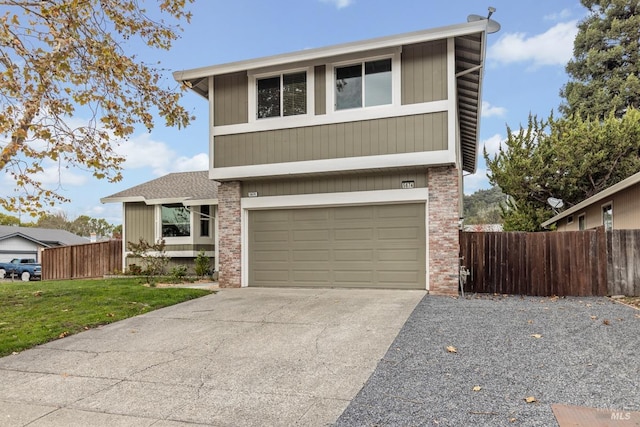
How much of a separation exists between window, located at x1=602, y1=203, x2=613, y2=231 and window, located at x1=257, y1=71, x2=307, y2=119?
1058 centimetres

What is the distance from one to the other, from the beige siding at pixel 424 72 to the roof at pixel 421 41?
391 millimetres

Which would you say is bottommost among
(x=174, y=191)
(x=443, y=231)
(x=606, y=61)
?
(x=443, y=231)

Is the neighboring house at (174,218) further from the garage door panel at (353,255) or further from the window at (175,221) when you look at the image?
the garage door panel at (353,255)

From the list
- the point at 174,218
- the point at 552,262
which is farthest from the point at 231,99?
the point at 552,262

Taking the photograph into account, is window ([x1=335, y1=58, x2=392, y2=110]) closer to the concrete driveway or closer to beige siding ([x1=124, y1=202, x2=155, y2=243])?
the concrete driveway

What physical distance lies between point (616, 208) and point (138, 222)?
17089 mm

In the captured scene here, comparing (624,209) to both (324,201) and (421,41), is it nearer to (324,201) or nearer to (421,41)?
(421,41)

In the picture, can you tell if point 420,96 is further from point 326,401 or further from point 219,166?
point 326,401

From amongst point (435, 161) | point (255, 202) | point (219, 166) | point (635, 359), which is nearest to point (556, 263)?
point (435, 161)

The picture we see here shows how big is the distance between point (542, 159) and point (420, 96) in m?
13.9

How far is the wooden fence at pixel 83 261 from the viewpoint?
1852 cm

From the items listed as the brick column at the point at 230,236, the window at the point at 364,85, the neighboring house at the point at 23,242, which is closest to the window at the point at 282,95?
the window at the point at 364,85

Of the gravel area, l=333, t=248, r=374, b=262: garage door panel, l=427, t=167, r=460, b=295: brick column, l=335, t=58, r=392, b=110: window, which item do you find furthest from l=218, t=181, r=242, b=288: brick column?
the gravel area

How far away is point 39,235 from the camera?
41219 mm
